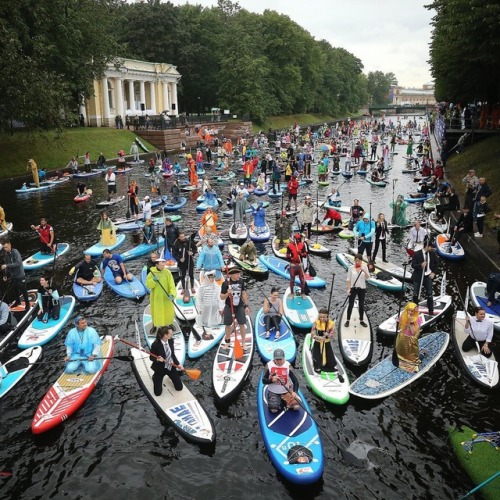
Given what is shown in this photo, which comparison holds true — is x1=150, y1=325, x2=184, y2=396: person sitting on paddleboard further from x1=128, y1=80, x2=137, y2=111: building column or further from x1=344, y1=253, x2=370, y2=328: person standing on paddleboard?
x1=128, y1=80, x2=137, y2=111: building column

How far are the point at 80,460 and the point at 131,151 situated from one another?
44.9 m

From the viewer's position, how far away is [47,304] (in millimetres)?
13656

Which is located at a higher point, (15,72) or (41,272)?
(15,72)

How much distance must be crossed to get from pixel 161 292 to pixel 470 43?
56.1 feet

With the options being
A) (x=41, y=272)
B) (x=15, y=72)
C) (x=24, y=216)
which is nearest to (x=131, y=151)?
(x=15, y=72)

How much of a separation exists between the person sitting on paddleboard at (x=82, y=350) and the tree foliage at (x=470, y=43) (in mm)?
16498

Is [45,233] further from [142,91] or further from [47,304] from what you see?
[142,91]

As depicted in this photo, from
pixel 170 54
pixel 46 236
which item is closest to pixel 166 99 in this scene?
pixel 170 54

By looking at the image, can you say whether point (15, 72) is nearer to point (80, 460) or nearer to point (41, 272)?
point (41, 272)

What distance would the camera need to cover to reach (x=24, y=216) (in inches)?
1068

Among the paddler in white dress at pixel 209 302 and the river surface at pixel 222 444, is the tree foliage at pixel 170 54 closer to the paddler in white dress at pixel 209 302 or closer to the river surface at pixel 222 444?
the paddler in white dress at pixel 209 302

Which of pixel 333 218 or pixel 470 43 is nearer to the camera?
pixel 470 43

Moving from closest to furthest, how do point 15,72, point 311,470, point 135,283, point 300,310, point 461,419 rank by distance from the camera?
point 311,470 → point 461,419 → point 300,310 → point 135,283 → point 15,72

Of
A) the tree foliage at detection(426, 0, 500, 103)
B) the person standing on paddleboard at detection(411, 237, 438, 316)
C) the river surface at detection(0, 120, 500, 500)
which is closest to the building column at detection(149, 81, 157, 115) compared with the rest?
the tree foliage at detection(426, 0, 500, 103)
